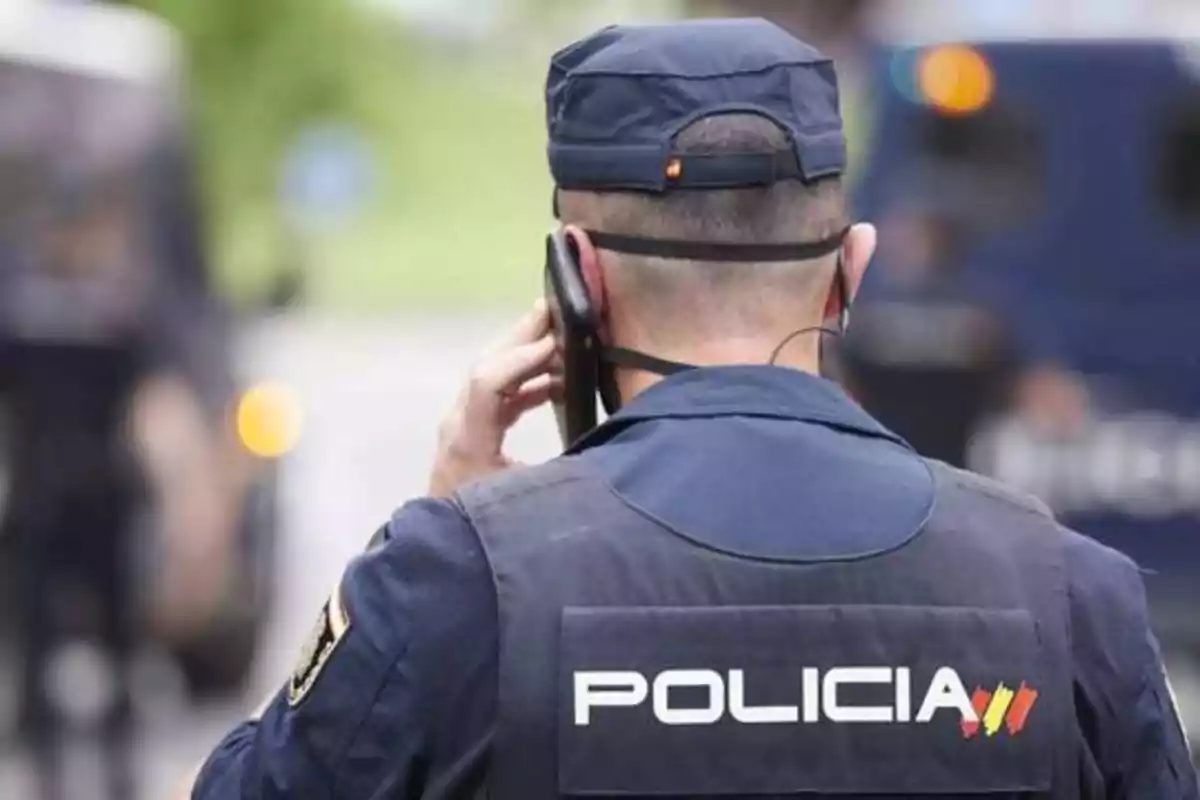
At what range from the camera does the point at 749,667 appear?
8.09 feet

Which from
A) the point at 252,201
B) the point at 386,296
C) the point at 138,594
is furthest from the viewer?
the point at 386,296

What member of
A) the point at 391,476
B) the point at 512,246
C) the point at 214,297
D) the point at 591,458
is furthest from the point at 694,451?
the point at 512,246

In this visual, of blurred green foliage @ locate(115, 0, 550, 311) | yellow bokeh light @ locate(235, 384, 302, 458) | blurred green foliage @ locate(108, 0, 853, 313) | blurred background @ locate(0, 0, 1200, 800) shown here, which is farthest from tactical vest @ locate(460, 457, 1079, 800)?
blurred green foliage @ locate(115, 0, 550, 311)

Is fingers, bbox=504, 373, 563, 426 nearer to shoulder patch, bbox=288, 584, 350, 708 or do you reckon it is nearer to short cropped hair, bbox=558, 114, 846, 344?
short cropped hair, bbox=558, 114, 846, 344

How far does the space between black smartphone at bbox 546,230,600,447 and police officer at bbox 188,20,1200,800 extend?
0.05ft

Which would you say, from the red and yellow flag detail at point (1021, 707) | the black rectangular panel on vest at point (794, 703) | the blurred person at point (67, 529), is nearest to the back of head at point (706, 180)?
the black rectangular panel on vest at point (794, 703)

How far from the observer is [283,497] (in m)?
11.5

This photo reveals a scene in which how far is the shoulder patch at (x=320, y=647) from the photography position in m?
2.46

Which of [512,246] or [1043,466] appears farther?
[512,246]

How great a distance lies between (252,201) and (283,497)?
26.2 metres

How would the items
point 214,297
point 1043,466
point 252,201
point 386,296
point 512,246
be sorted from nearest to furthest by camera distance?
point 1043,466 → point 214,297 → point 252,201 → point 386,296 → point 512,246

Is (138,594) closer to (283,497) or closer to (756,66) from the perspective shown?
(283,497)

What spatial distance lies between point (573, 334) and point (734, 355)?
5.5 inches

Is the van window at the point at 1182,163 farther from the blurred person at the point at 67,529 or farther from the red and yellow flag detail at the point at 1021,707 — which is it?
the red and yellow flag detail at the point at 1021,707
